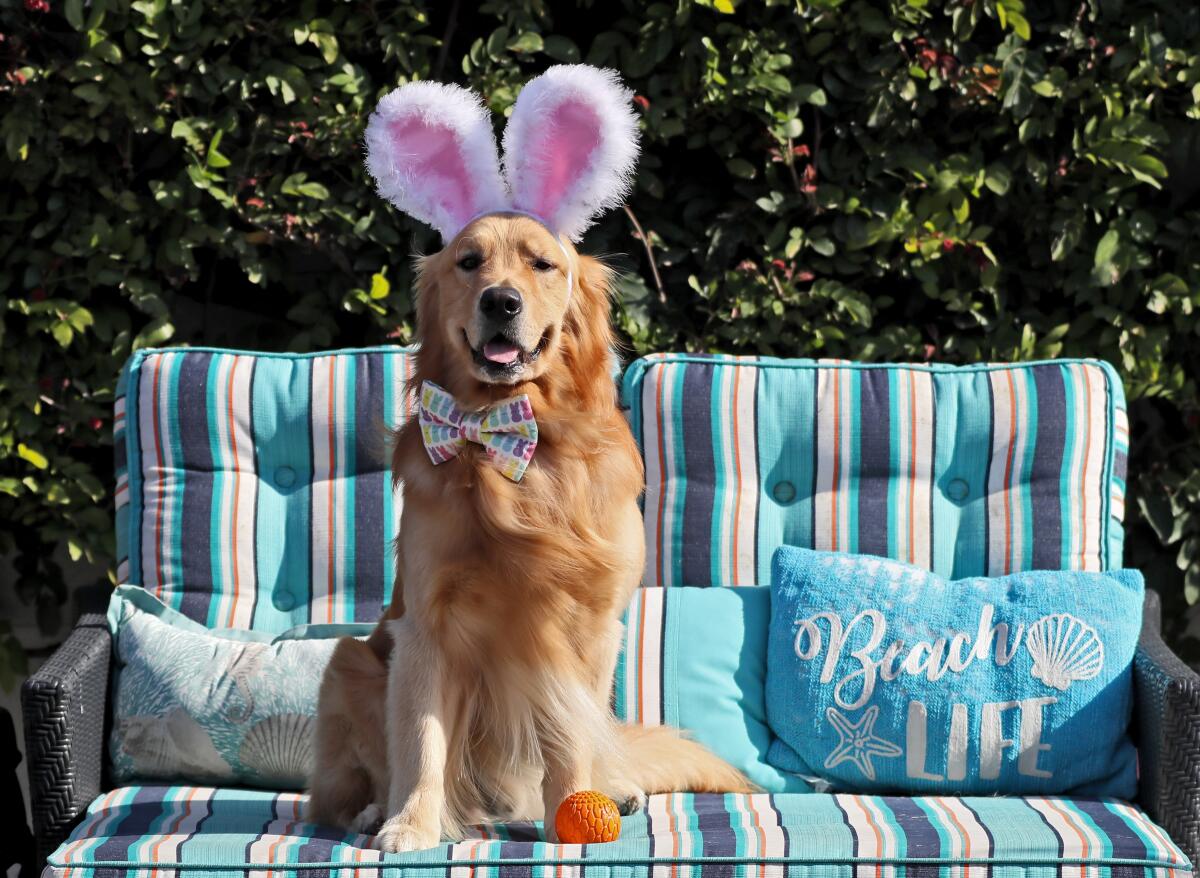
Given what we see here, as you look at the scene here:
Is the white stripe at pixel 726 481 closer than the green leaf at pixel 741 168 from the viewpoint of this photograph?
Yes

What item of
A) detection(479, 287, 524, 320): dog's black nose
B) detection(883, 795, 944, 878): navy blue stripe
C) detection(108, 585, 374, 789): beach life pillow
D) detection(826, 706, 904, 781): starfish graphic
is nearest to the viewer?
detection(883, 795, 944, 878): navy blue stripe

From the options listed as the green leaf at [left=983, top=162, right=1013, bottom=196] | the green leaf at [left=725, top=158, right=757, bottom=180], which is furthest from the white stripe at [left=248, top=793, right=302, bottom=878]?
the green leaf at [left=983, top=162, right=1013, bottom=196]

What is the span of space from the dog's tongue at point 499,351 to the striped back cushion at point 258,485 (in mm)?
720

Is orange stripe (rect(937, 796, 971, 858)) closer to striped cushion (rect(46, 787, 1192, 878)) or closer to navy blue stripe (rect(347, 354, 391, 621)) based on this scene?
striped cushion (rect(46, 787, 1192, 878))

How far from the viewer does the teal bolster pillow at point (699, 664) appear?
2688 millimetres

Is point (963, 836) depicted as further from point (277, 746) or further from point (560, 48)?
point (560, 48)

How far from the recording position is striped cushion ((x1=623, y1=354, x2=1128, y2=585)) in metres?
2.81

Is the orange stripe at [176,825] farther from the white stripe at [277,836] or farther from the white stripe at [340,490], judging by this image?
the white stripe at [340,490]

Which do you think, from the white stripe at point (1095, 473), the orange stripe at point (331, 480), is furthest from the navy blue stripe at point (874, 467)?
the orange stripe at point (331, 480)

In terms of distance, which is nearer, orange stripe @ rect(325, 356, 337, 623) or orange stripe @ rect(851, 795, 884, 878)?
orange stripe @ rect(851, 795, 884, 878)

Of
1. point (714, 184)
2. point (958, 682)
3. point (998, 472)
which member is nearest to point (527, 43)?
point (714, 184)

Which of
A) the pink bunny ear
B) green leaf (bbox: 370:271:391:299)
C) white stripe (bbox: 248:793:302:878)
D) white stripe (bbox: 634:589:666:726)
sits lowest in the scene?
white stripe (bbox: 248:793:302:878)

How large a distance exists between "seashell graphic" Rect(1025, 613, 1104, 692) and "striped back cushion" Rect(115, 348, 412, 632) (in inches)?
54.0

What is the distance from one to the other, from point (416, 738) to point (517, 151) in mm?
1019
